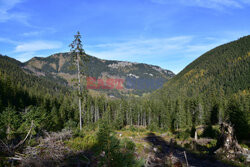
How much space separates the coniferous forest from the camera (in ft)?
17.0

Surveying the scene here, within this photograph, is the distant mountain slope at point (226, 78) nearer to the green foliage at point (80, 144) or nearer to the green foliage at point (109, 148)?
the green foliage at point (80, 144)

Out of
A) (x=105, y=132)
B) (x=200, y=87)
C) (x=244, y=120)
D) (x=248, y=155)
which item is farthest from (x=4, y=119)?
(x=200, y=87)

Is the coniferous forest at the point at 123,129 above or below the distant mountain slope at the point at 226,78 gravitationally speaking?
below

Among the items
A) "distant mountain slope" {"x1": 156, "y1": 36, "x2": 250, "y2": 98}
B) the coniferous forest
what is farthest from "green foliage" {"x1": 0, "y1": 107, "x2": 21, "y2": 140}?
"distant mountain slope" {"x1": 156, "y1": 36, "x2": 250, "y2": 98}

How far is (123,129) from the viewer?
55.5m

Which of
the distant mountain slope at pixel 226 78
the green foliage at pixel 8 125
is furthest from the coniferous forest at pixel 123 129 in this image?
the distant mountain slope at pixel 226 78

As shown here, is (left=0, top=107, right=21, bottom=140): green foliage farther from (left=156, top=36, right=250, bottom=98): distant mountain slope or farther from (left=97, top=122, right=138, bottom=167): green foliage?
(left=156, top=36, right=250, bottom=98): distant mountain slope

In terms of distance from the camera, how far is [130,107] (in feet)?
274

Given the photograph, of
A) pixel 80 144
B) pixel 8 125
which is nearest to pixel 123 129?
pixel 80 144

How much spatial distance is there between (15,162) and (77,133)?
7.50 m

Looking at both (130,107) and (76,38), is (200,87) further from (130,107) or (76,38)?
(76,38)

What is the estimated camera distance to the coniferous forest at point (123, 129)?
5.17 metres

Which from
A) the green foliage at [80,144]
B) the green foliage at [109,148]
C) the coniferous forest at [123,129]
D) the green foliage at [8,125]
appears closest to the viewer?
the green foliage at [109,148]

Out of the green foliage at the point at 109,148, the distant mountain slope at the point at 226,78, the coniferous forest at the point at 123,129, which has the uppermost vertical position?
the distant mountain slope at the point at 226,78
